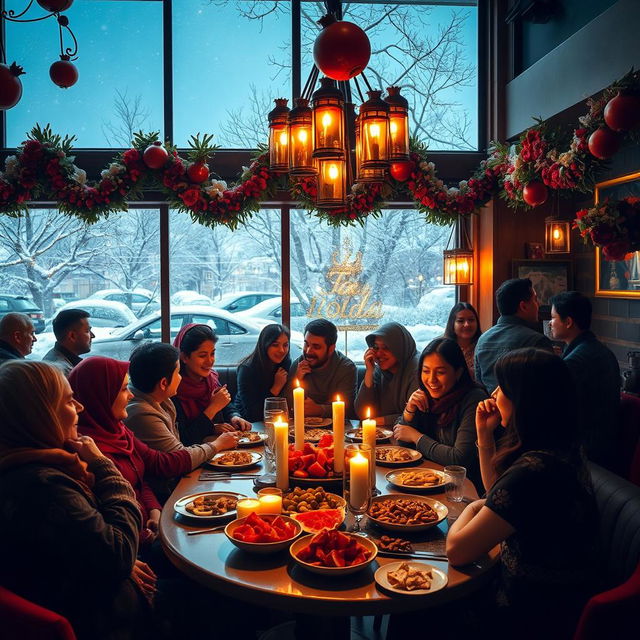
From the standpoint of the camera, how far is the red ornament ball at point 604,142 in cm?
327

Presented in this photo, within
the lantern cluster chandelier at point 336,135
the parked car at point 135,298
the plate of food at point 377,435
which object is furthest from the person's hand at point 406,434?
the parked car at point 135,298

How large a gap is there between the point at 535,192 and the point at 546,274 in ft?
3.67

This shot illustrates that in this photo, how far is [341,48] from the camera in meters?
1.97

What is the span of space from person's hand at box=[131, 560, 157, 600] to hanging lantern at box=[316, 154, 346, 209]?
5.35 feet

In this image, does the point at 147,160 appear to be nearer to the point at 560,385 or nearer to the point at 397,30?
the point at 397,30

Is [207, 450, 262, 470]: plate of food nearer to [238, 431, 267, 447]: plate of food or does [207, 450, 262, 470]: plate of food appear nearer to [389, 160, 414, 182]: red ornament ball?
Result: [238, 431, 267, 447]: plate of food

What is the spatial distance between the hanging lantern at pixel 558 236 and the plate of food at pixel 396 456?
6.99 feet

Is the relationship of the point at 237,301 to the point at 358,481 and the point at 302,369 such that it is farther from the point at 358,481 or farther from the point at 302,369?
the point at 358,481

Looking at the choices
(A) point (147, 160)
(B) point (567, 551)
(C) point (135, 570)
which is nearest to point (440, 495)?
(B) point (567, 551)

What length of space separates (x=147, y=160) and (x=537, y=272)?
3.18m

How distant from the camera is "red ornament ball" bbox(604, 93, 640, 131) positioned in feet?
9.84

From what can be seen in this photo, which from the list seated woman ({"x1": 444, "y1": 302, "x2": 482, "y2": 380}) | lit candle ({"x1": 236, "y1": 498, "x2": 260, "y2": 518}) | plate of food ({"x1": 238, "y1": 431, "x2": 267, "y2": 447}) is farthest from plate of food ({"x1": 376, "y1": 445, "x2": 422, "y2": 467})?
seated woman ({"x1": 444, "y1": 302, "x2": 482, "y2": 380})

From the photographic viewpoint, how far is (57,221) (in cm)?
504

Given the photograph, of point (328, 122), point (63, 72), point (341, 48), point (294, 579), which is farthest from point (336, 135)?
point (294, 579)
